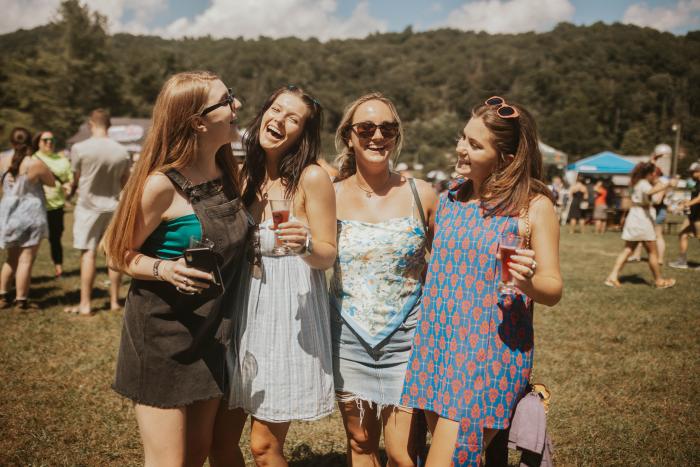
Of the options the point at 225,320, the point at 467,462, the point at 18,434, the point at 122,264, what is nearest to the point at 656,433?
the point at 467,462

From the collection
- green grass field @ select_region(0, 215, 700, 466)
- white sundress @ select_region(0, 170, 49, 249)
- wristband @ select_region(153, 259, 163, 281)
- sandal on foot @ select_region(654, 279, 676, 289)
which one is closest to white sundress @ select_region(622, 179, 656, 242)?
sandal on foot @ select_region(654, 279, 676, 289)

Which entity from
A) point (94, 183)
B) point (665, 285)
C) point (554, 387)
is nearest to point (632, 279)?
point (665, 285)

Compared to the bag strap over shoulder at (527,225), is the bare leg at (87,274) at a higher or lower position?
lower

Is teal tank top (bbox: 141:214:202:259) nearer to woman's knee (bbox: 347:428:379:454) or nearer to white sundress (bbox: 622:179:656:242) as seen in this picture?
woman's knee (bbox: 347:428:379:454)

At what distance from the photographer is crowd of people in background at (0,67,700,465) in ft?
6.69

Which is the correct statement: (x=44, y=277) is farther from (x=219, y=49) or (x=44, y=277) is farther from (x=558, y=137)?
(x=219, y=49)

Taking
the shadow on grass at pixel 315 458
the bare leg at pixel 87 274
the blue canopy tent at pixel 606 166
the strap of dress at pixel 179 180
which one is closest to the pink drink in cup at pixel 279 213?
the strap of dress at pixel 179 180

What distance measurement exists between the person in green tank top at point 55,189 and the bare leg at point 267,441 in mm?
7175

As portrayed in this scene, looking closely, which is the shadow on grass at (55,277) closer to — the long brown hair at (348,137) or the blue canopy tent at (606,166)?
the long brown hair at (348,137)

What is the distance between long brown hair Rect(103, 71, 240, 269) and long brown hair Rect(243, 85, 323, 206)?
464 mm

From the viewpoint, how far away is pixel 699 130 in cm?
6969

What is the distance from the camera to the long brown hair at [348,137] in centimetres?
278

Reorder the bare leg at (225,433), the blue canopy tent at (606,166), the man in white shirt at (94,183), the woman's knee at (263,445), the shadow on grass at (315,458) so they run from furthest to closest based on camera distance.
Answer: the blue canopy tent at (606,166) → the man in white shirt at (94,183) → the shadow on grass at (315,458) → the bare leg at (225,433) → the woman's knee at (263,445)

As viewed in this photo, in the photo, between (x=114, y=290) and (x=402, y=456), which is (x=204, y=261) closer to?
(x=402, y=456)
